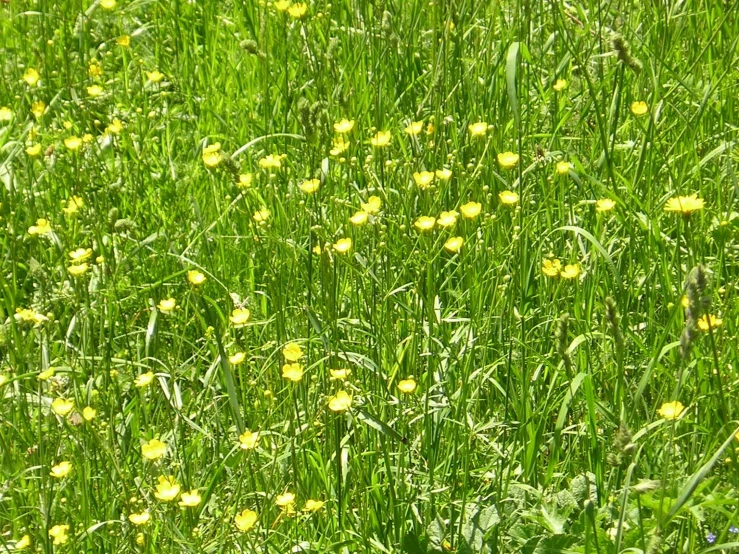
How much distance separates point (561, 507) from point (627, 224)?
Result: 0.67 metres

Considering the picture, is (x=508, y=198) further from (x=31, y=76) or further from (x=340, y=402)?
(x=31, y=76)

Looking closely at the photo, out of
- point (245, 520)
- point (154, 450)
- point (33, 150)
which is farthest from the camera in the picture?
point (33, 150)

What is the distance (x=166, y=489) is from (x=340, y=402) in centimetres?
34

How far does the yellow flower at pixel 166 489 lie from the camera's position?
5.51 ft

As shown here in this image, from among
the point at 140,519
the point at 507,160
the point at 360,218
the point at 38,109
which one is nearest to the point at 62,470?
the point at 140,519

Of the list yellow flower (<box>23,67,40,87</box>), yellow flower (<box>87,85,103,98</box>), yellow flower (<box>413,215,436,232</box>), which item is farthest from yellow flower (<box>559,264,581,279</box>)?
yellow flower (<box>23,67,40,87</box>)

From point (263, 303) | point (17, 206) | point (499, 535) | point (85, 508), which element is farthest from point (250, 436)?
point (17, 206)

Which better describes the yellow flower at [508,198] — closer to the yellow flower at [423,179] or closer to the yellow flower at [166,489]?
the yellow flower at [423,179]

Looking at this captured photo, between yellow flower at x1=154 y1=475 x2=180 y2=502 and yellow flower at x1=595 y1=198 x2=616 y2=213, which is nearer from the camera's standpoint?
yellow flower at x1=154 y1=475 x2=180 y2=502

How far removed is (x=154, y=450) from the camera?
69.9 inches

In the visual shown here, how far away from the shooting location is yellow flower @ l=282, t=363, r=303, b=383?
5.94 feet

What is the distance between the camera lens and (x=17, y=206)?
2684mm

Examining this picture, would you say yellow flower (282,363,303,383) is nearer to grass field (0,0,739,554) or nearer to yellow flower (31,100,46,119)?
grass field (0,0,739,554)

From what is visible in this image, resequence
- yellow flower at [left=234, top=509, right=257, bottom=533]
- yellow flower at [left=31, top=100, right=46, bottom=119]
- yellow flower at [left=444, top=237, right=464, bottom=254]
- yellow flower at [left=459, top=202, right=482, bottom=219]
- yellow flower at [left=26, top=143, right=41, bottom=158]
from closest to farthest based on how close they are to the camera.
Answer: yellow flower at [left=234, top=509, right=257, bottom=533] → yellow flower at [left=444, top=237, right=464, bottom=254] → yellow flower at [left=459, top=202, right=482, bottom=219] → yellow flower at [left=26, top=143, right=41, bottom=158] → yellow flower at [left=31, top=100, right=46, bottom=119]
